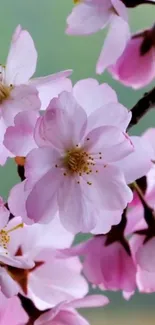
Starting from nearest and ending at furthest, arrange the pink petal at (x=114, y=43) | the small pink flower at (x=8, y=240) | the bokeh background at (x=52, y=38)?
the small pink flower at (x=8, y=240)
the pink petal at (x=114, y=43)
the bokeh background at (x=52, y=38)

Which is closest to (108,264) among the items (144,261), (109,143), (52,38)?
(144,261)

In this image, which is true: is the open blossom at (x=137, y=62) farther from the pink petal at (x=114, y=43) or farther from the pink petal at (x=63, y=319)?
the pink petal at (x=63, y=319)

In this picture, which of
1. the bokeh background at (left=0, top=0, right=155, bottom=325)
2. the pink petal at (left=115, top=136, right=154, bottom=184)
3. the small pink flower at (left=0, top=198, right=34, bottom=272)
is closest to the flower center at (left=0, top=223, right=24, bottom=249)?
the small pink flower at (left=0, top=198, right=34, bottom=272)

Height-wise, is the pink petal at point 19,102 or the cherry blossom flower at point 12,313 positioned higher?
the pink petal at point 19,102

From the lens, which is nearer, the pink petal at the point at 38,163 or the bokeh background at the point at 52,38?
the pink petal at the point at 38,163

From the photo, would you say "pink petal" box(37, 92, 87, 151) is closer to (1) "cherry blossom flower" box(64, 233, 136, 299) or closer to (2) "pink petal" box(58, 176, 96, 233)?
(2) "pink petal" box(58, 176, 96, 233)

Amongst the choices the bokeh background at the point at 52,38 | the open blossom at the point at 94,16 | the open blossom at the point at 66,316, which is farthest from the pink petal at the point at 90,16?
the bokeh background at the point at 52,38

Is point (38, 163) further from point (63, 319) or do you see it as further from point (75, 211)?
point (63, 319)
